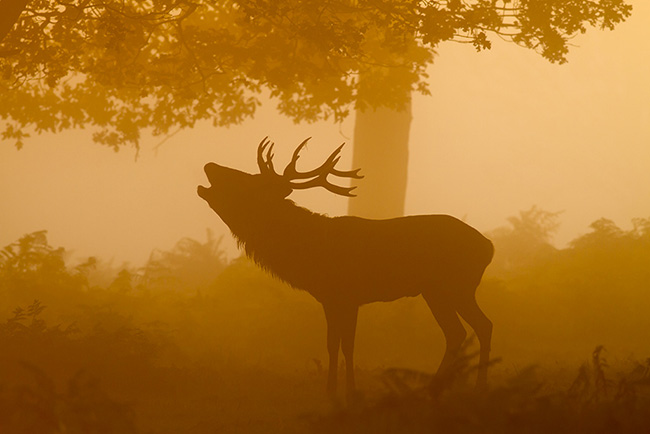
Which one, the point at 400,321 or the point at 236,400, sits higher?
the point at 400,321

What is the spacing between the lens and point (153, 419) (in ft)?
23.8

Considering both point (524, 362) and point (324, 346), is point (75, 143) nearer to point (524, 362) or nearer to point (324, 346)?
point (324, 346)

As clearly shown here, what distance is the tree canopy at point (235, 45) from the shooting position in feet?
34.2

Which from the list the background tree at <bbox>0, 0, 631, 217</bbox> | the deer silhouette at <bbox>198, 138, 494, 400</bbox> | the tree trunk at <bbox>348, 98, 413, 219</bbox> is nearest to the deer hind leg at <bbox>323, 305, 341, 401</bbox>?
the deer silhouette at <bbox>198, 138, 494, 400</bbox>

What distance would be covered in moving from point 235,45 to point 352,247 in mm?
5294

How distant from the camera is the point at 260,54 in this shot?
38.7 feet

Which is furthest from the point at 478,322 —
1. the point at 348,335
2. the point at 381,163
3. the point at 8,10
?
the point at 381,163

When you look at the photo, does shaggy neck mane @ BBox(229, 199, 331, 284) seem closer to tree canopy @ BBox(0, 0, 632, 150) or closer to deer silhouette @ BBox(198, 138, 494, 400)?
deer silhouette @ BBox(198, 138, 494, 400)

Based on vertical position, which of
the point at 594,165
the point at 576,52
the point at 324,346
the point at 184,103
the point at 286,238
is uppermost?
the point at 576,52

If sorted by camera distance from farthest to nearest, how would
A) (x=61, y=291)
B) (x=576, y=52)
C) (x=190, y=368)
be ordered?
(x=576, y=52), (x=61, y=291), (x=190, y=368)

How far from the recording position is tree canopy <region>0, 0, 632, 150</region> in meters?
10.4

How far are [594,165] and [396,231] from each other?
78.5 feet

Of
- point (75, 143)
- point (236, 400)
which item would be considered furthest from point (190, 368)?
point (75, 143)

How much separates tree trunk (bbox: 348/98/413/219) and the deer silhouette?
10114mm
